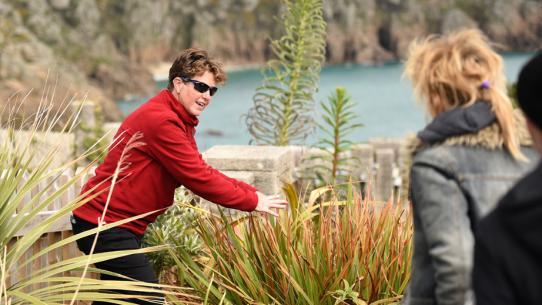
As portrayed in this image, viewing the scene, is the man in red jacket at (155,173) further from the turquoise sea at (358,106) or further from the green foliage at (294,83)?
the turquoise sea at (358,106)

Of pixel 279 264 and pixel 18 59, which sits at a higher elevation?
pixel 18 59

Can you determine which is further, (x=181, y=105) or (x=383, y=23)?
(x=383, y=23)

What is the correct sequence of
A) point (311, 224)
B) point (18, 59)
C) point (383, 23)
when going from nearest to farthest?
point (311, 224)
point (18, 59)
point (383, 23)

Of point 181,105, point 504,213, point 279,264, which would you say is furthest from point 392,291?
point 504,213

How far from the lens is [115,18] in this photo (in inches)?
3519

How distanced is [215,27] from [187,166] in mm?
94195

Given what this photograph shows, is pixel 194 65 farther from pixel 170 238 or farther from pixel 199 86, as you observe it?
pixel 170 238

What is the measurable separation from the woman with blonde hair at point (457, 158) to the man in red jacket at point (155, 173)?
1271 millimetres

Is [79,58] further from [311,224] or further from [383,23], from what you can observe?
[311,224]

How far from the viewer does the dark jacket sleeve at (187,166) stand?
11.1ft

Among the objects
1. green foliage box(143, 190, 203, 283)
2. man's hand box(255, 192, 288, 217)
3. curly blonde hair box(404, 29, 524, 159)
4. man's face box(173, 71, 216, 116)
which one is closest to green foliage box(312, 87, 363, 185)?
green foliage box(143, 190, 203, 283)

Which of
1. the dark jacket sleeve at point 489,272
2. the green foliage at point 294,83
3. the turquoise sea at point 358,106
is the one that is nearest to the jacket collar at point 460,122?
the dark jacket sleeve at point 489,272

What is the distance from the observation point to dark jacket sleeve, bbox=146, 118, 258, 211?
3385 millimetres

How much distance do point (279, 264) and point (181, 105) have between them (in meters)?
0.84
